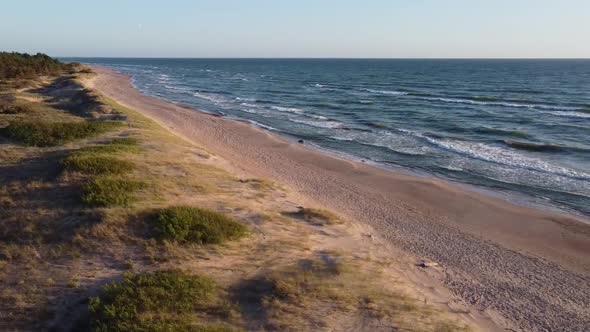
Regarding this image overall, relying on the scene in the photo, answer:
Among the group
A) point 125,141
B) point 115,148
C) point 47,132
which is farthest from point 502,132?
point 47,132

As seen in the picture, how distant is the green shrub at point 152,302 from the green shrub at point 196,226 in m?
1.78

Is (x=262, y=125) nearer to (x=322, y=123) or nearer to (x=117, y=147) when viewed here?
(x=322, y=123)

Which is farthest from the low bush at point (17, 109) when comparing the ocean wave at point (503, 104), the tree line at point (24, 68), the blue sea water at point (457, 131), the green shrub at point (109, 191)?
the ocean wave at point (503, 104)

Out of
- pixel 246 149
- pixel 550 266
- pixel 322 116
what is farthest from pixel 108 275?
pixel 322 116

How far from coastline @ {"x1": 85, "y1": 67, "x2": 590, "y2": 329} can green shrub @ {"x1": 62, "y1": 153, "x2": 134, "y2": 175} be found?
5.81m

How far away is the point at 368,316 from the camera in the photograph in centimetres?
846

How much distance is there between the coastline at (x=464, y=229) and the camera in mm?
10555

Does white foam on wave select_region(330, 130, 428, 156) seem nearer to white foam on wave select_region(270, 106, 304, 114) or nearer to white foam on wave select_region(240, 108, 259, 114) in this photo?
white foam on wave select_region(270, 106, 304, 114)

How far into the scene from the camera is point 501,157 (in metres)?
25.1

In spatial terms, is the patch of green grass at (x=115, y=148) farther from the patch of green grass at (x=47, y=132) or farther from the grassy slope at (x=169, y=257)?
the patch of green grass at (x=47, y=132)

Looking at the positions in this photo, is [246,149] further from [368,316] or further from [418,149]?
[368,316]

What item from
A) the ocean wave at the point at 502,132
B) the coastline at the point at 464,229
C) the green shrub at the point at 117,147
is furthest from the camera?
the ocean wave at the point at 502,132

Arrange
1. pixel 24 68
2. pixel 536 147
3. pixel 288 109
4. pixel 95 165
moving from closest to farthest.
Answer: pixel 95 165 < pixel 536 147 < pixel 288 109 < pixel 24 68

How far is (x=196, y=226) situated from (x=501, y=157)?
19.4m
